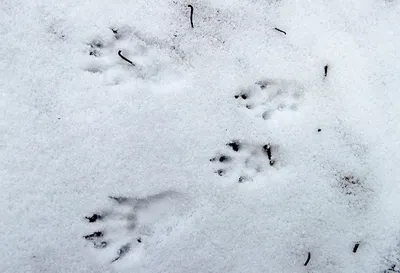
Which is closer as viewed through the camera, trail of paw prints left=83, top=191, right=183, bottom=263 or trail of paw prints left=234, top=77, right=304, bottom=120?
trail of paw prints left=83, top=191, right=183, bottom=263

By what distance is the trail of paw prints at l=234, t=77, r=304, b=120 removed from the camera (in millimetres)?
1412

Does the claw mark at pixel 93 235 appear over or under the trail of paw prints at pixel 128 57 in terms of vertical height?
under

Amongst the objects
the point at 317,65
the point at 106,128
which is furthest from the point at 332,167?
the point at 106,128

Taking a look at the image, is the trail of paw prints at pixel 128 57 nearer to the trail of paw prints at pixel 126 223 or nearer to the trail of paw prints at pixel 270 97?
the trail of paw prints at pixel 270 97

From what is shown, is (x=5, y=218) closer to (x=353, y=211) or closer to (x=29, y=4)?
(x=29, y=4)

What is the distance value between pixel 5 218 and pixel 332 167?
1.20 m

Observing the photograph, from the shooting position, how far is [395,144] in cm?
140

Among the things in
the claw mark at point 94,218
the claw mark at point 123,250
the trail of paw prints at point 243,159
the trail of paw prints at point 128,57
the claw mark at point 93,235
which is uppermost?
the trail of paw prints at point 128,57

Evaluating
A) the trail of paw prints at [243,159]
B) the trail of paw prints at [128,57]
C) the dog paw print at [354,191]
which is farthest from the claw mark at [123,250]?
the dog paw print at [354,191]

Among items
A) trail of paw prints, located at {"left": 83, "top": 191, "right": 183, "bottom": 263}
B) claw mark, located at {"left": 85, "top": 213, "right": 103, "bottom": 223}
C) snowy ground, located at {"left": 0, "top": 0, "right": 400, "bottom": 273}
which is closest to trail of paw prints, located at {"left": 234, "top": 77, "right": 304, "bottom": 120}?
snowy ground, located at {"left": 0, "top": 0, "right": 400, "bottom": 273}

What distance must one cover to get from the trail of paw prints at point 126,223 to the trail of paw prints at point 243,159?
0.21m

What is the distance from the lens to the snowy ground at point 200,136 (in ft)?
4.26

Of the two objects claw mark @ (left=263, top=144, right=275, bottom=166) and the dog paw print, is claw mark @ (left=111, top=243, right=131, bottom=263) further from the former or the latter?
the dog paw print

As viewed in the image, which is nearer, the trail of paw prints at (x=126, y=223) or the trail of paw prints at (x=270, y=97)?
the trail of paw prints at (x=126, y=223)
